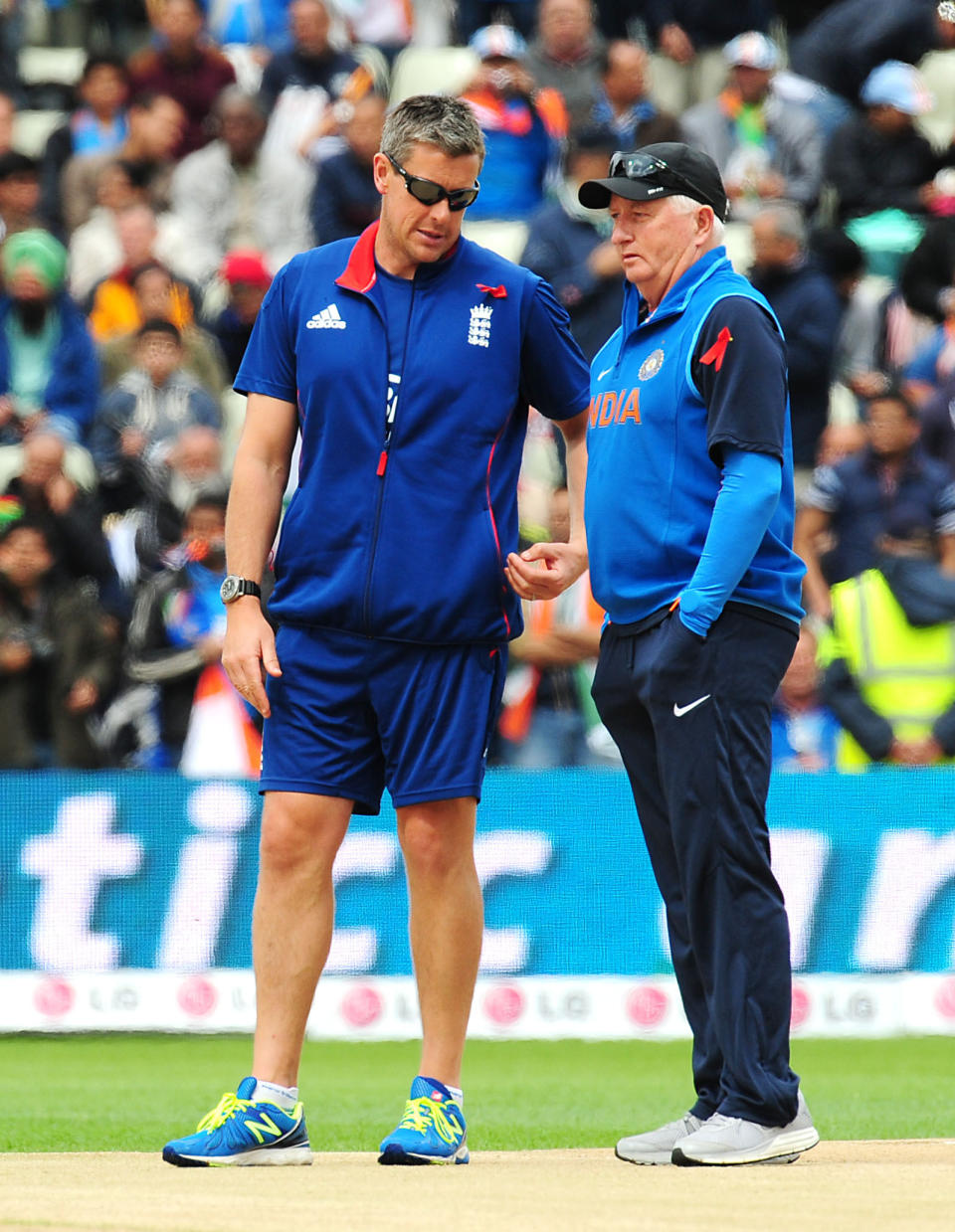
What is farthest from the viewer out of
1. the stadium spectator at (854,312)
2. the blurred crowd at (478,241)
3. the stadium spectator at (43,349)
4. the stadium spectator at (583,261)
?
the stadium spectator at (43,349)

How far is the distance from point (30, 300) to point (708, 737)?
8634mm

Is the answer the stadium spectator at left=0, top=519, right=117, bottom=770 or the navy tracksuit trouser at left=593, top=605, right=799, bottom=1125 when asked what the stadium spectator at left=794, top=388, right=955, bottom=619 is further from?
the navy tracksuit trouser at left=593, top=605, right=799, bottom=1125

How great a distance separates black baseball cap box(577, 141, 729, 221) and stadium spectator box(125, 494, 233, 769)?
17.6 ft

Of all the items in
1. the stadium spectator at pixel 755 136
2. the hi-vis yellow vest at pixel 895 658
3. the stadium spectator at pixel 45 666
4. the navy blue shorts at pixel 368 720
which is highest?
the stadium spectator at pixel 755 136

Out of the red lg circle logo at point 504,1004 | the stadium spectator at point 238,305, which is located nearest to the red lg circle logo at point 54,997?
the red lg circle logo at point 504,1004

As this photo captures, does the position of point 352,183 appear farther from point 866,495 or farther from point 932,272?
point 866,495

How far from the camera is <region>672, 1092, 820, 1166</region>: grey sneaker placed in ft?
15.3

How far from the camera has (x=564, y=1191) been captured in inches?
167

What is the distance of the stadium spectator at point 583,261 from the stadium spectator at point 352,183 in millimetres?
1436

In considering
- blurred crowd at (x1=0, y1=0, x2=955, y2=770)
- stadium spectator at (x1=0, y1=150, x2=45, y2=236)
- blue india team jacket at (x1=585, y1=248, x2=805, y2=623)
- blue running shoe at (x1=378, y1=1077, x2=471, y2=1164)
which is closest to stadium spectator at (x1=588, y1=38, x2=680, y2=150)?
blurred crowd at (x1=0, y1=0, x2=955, y2=770)

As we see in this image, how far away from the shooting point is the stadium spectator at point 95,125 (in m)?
14.6

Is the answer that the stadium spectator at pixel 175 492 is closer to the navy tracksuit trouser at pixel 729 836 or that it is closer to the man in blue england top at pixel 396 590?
the man in blue england top at pixel 396 590

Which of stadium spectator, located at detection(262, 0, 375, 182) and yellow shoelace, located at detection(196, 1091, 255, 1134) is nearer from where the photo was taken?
yellow shoelace, located at detection(196, 1091, 255, 1134)

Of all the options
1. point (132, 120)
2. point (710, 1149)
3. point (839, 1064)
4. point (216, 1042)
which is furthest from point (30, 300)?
A: point (710, 1149)
